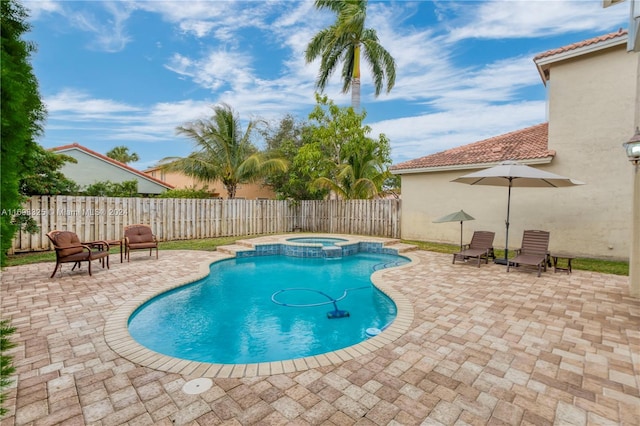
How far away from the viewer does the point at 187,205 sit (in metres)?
14.1

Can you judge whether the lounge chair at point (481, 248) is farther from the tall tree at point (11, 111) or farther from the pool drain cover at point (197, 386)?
the tall tree at point (11, 111)

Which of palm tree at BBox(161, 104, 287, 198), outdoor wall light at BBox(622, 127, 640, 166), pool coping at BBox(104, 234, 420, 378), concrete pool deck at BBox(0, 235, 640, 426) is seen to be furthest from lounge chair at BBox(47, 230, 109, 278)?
outdoor wall light at BBox(622, 127, 640, 166)

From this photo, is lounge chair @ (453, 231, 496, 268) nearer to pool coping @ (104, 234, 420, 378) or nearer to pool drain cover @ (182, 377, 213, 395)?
pool coping @ (104, 234, 420, 378)

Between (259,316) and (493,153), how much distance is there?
11.6m

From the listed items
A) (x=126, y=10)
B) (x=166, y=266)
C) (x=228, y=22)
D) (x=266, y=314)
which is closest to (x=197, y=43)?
(x=228, y=22)

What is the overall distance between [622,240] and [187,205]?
1654 centimetres

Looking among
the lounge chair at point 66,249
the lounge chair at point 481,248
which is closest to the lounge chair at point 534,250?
the lounge chair at point 481,248

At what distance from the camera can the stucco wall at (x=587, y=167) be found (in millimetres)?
9422

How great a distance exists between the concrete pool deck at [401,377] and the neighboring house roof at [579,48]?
29.0 ft

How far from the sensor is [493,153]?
12.4 m

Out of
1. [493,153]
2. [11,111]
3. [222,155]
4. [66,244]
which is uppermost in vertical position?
[222,155]

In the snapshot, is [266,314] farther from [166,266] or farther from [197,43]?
[197,43]

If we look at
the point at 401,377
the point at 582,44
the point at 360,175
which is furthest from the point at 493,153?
the point at 401,377

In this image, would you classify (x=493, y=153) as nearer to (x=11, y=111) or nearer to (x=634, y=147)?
(x=634, y=147)
